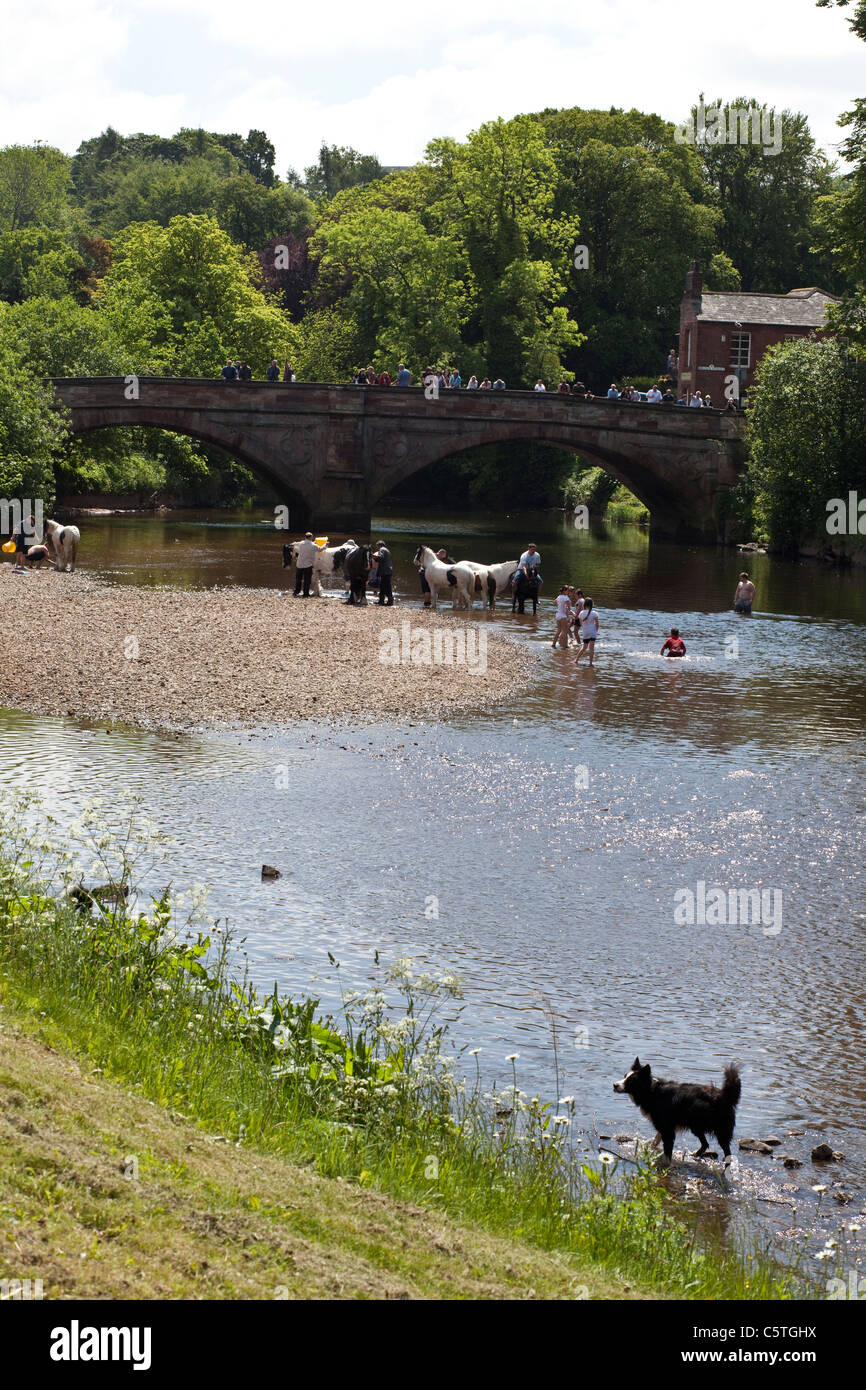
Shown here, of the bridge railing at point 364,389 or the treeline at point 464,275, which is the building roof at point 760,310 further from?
the bridge railing at point 364,389

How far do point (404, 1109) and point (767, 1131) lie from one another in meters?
2.80

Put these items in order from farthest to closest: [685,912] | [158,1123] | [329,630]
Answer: [329,630]
[685,912]
[158,1123]

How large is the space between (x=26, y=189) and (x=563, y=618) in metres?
118

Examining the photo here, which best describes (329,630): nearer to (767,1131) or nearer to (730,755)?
(730,755)

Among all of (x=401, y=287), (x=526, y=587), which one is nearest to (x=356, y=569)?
(x=526, y=587)

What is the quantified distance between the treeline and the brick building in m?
6.81

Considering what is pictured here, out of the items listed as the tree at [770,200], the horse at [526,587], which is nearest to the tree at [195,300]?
the tree at [770,200]

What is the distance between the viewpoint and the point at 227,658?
89.8 feet

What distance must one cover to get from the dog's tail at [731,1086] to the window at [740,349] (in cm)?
7420

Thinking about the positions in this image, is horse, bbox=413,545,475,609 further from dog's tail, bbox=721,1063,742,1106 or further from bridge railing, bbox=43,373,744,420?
dog's tail, bbox=721,1063,742,1106

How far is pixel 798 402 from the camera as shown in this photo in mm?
57375

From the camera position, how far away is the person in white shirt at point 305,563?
123 ft
